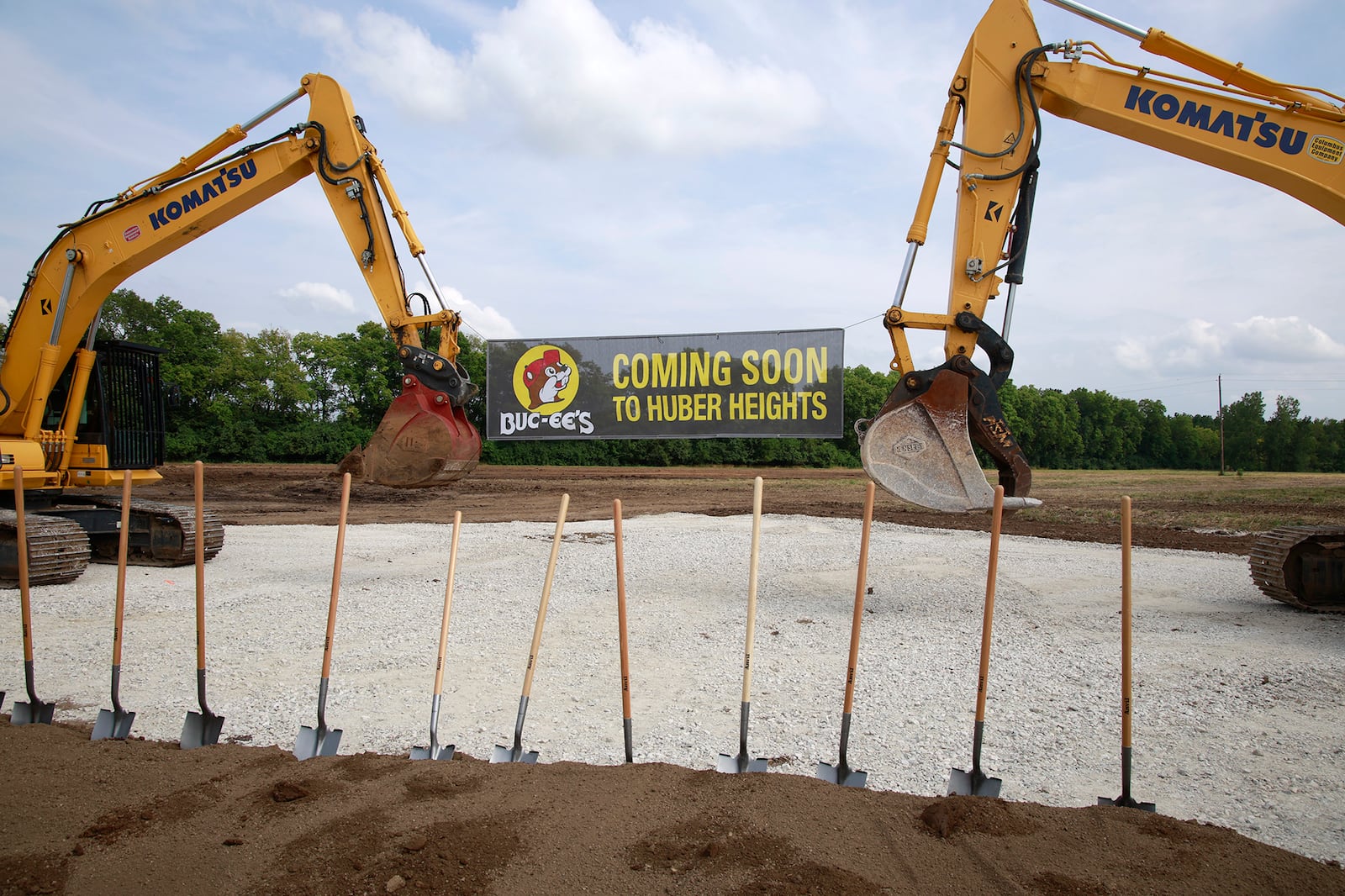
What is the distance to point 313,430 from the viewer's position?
37.5m

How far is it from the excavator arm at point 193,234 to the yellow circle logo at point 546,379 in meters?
4.42

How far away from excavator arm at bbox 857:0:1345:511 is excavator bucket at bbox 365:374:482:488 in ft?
14.1

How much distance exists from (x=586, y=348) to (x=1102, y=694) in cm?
995

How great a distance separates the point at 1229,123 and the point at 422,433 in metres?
8.24

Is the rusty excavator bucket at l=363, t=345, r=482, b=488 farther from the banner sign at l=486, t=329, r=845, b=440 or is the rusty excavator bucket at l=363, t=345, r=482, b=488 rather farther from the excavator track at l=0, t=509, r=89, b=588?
the banner sign at l=486, t=329, r=845, b=440

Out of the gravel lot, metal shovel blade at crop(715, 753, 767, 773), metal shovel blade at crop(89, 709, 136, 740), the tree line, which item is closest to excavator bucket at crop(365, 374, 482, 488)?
the gravel lot

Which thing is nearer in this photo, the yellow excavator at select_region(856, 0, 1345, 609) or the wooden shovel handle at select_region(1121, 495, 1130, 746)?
the wooden shovel handle at select_region(1121, 495, 1130, 746)

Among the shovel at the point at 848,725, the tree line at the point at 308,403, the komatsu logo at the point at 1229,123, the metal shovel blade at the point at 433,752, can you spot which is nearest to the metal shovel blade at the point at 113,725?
the metal shovel blade at the point at 433,752

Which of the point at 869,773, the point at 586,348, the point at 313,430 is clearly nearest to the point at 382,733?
the point at 869,773

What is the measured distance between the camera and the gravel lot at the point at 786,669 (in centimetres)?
436

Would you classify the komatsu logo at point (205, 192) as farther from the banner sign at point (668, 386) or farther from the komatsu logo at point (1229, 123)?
the komatsu logo at point (1229, 123)

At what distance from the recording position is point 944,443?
7449 millimetres

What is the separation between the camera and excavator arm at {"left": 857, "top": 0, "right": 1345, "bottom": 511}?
7.13 m

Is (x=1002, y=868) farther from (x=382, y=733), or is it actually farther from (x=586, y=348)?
(x=586, y=348)
